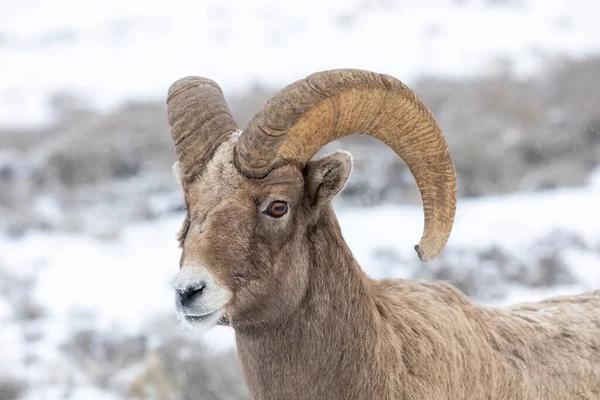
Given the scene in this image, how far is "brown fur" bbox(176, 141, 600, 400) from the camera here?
4.23 m

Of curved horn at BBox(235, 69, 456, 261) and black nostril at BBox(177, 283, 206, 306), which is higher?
curved horn at BBox(235, 69, 456, 261)

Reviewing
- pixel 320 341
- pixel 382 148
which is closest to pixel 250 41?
pixel 382 148

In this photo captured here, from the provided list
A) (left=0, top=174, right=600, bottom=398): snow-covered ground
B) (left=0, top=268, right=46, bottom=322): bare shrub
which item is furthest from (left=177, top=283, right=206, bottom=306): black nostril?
(left=0, top=268, right=46, bottom=322): bare shrub

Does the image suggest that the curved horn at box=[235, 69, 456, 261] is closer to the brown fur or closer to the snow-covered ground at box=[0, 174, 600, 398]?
the brown fur

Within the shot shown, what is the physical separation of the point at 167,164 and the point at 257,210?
1562 centimetres

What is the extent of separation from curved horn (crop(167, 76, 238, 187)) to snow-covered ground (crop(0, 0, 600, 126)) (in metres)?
21.3

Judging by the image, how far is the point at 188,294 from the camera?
390 cm

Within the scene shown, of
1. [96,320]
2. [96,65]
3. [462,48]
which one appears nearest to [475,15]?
[462,48]

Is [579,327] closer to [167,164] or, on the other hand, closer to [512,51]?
[167,164]

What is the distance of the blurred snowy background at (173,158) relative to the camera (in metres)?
10.5

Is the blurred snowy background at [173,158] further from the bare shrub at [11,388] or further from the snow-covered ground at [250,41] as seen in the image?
the snow-covered ground at [250,41]

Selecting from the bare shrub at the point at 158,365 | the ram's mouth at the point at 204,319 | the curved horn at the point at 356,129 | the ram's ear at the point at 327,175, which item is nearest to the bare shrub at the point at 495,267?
the bare shrub at the point at 158,365

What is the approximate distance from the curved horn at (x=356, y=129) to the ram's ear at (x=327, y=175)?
0.10 meters

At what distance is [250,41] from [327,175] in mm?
29781
